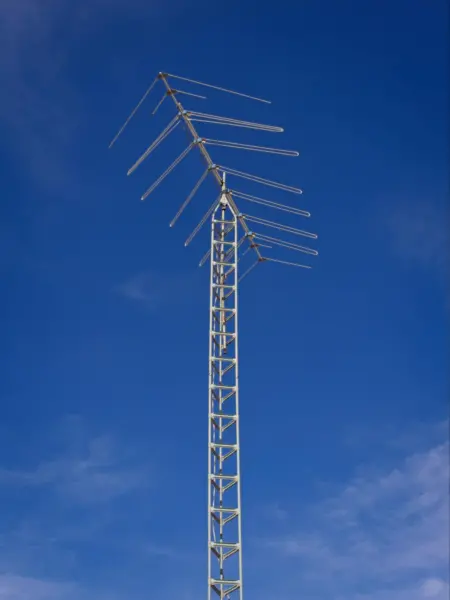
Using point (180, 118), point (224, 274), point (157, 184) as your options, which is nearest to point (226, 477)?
point (224, 274)

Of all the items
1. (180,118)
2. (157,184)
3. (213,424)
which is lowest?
(213,424)

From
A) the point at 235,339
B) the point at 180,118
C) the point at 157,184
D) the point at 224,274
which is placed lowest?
the point at 235,339

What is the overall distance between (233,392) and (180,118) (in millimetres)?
15695

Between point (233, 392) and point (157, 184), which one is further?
point (157, 184)

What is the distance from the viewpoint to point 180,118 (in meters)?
48.1

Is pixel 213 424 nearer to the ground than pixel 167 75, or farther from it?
nearer to the ground

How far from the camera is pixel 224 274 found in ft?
159

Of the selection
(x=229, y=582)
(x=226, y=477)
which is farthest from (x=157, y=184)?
(x=229, y=582)

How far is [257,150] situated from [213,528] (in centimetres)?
2038

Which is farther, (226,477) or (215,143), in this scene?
(215,143)

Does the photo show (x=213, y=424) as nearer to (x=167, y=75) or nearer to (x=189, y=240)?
(x=189, y=240)

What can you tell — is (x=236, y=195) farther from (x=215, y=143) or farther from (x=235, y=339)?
(x=235, y=339)

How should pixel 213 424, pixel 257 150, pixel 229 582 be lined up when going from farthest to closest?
pixel 257 150 < pixel 213 424 < pixel 229 582

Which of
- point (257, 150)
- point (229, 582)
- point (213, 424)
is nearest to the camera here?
point (229, 582)
